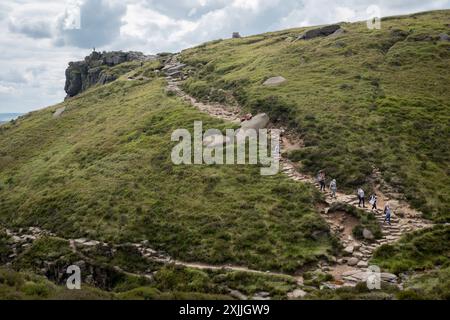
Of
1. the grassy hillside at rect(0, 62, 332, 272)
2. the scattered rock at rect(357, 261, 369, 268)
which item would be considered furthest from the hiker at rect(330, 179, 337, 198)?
the scattered rock at rect(357, 261, 369, 268)

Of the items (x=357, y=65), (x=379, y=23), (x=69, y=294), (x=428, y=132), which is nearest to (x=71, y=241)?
(x=69, y=294)

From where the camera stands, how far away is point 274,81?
63.2m

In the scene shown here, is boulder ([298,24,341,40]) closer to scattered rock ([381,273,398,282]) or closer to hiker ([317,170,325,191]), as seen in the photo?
hiker ([317,170,325,191])

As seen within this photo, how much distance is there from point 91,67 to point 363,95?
3945 inches

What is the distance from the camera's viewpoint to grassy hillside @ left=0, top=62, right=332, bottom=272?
31078mm

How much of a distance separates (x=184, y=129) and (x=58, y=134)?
29.8 meters

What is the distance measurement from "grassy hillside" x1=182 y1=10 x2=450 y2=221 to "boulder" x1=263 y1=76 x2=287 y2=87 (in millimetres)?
1233

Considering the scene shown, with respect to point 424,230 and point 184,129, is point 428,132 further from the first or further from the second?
point 184,129

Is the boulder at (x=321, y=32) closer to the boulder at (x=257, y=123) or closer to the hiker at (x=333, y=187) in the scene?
the boulder at (x=257, y=123)

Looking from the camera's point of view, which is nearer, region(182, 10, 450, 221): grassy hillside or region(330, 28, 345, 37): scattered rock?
region(182, 10, 450, 221): grassy hillside

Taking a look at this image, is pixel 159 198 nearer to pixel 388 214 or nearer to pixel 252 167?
pixel 252 167

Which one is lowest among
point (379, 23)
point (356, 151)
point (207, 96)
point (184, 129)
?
point (356, 151)

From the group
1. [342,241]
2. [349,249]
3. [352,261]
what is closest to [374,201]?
[342,241]

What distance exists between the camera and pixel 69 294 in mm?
19797
